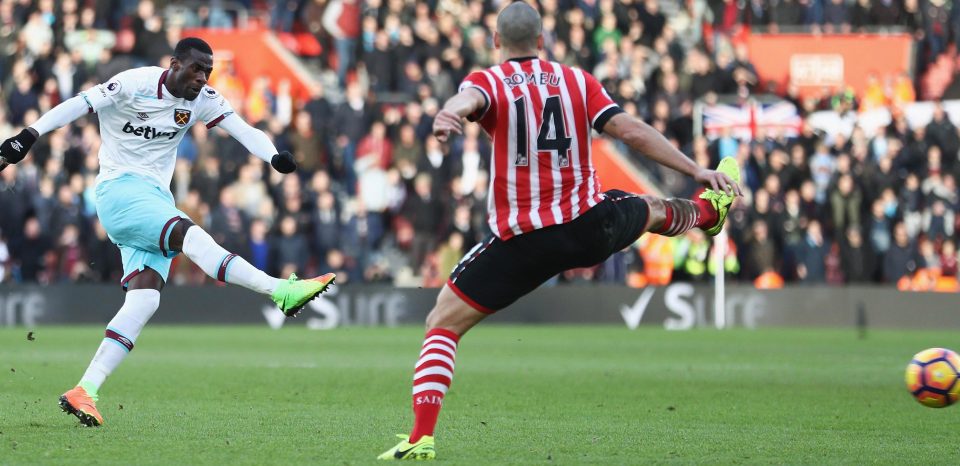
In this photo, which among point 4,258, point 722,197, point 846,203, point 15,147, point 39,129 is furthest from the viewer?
point 846,203

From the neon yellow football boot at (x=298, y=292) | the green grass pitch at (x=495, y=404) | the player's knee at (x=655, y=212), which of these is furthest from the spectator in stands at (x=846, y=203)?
the neon yellow football boot at (x=298, y=292)

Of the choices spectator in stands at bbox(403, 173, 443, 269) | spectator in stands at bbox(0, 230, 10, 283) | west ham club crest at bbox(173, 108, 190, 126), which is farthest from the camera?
spectator in stands at bbox(403, 173, 443, 269)

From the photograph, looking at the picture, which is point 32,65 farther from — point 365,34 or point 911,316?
point 911,316

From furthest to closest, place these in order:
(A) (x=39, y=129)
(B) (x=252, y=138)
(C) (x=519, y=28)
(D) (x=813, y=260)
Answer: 1. (D) (x=813, y=260)
2. (B) (x=252, y=138)
3. (A) (x=39, y=129)
4. (C) (x=519, y=28)

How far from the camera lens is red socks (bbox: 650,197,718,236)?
879 cm

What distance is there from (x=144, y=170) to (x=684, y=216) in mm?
3433

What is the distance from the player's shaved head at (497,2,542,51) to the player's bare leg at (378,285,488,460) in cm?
129

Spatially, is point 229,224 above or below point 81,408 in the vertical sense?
below

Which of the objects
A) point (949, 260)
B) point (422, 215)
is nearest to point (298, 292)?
point (422, 215)

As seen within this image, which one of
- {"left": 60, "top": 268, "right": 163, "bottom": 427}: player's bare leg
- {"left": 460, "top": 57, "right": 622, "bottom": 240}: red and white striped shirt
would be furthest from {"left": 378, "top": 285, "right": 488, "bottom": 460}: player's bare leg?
{"left": 60, "top": 268, "right": 163, "bottom": 427}: player's bare leg

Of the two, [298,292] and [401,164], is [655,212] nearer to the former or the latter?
[298,292]

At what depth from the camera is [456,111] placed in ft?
24.9

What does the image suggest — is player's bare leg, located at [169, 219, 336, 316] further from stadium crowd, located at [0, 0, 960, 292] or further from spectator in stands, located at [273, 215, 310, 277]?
spectator in stands, located at [273, 215, 310, 277]

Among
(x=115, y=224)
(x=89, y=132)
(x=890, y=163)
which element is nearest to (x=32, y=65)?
(x=89, y=132)
